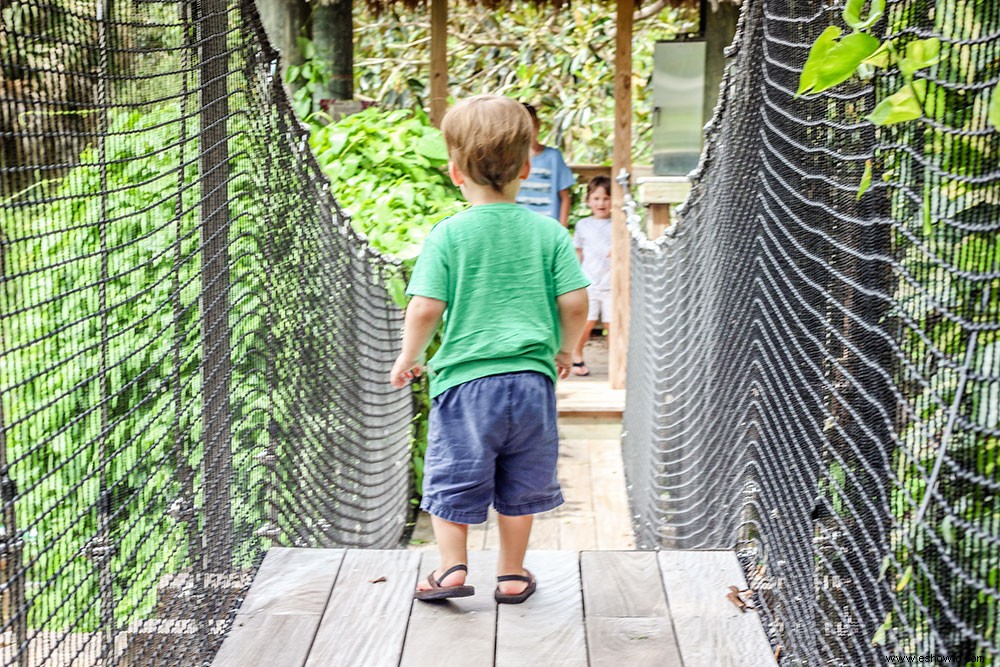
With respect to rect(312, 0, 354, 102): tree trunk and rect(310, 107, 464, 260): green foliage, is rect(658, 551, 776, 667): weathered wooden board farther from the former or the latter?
rect(312, 0, 354, 102): tree trunk

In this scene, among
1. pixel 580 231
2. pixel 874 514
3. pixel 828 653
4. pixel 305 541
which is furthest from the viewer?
pixel 580 231

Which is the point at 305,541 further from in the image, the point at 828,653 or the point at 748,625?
the point at 828,653

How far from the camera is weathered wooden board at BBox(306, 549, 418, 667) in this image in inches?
77.7

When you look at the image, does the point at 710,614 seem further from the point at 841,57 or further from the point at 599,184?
the point at 599,184

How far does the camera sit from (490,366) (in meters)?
2.13

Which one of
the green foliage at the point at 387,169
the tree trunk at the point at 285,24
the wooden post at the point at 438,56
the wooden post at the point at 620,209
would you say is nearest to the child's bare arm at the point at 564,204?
the wooden post at the point at 620,209

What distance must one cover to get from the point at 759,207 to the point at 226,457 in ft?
3.68

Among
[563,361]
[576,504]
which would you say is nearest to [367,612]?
[563,361]

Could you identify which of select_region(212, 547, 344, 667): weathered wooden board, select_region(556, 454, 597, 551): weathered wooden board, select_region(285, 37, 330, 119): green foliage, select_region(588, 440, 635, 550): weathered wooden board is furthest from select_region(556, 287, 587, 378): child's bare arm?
select_region(285, 37, 330, 119): green foliage

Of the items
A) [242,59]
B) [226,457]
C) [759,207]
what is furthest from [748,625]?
[242,59]

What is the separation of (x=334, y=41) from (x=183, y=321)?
13.8 feet

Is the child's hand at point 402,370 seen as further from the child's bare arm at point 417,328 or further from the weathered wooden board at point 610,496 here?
the weathered wooden board at point 610,496

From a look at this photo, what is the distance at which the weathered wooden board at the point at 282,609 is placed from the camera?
1.98 meters

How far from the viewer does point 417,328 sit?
2.14m
